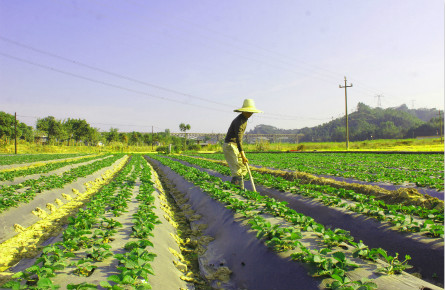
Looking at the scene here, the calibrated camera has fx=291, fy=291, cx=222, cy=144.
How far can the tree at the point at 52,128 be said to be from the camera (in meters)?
51.3

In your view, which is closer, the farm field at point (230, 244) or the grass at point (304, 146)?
the farm field at point (230, 244)

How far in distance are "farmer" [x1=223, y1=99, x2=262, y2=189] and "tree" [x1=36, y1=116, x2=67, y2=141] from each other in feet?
173

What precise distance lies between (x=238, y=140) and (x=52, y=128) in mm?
53548

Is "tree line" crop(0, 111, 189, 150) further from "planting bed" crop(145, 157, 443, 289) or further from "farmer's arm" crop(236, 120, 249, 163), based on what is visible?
"planting bed" crop(145, 157, 443, 289)

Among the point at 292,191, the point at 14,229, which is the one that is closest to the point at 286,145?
the point at 292,191

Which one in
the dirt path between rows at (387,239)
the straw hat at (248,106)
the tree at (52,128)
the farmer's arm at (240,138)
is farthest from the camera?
the tree at (52,128)

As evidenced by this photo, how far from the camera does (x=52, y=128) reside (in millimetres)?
51188

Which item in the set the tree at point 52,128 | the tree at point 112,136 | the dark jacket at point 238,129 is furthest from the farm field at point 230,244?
the tree at point 112,136

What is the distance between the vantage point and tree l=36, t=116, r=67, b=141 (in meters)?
51.3

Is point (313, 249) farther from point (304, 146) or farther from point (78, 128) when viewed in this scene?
point (78, 128)

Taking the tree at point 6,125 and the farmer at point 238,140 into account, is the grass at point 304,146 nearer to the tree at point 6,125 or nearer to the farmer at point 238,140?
the tree at point 6,125

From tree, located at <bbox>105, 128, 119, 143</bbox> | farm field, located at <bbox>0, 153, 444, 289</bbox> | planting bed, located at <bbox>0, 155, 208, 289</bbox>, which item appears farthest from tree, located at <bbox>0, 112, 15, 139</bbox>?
planting bed, located at <bbox>0, 155, 208, 289</bbox>

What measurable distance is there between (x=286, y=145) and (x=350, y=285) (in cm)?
4519

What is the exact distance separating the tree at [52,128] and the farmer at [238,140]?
173ft
